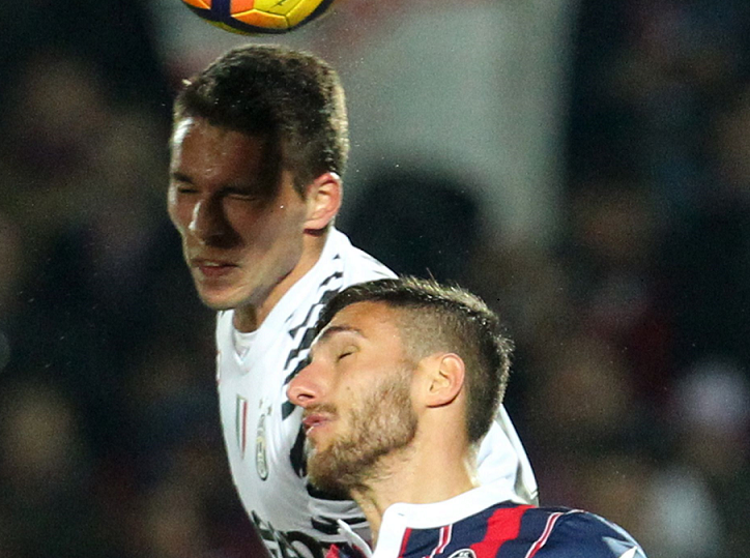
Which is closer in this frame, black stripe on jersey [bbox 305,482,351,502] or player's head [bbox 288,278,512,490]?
player's head [bbox 288,278,512,490]

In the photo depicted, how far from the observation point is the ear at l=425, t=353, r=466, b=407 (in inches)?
52.0

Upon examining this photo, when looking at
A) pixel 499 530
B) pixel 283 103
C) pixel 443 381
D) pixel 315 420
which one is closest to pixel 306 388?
pixel 315 420

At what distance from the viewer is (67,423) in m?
1.74

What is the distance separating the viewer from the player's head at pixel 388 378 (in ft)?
4.31

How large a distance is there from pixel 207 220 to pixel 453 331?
0.40 meters

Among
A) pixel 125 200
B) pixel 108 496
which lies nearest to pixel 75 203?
pixel 125 200

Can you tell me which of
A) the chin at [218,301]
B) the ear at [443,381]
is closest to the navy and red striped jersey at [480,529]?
the ear at [443,381]

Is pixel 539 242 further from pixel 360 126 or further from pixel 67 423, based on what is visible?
pixel 67 423

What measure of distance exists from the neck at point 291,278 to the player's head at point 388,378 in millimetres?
151

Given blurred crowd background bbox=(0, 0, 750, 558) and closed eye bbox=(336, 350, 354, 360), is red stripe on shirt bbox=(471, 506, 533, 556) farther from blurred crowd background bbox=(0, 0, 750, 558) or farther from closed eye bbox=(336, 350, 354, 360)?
blurred crowd background bbox=(0, 0, 750, 558)

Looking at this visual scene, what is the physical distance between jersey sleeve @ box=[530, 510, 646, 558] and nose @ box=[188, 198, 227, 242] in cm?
59

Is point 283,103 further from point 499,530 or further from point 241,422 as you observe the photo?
point 499,530

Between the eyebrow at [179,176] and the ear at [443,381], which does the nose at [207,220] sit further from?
the ear at [443,381]

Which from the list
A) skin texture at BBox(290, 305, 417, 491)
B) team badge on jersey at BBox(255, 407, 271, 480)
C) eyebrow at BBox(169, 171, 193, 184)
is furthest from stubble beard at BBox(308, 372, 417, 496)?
eyebrow at BBox(169, 171, 193, 184)
